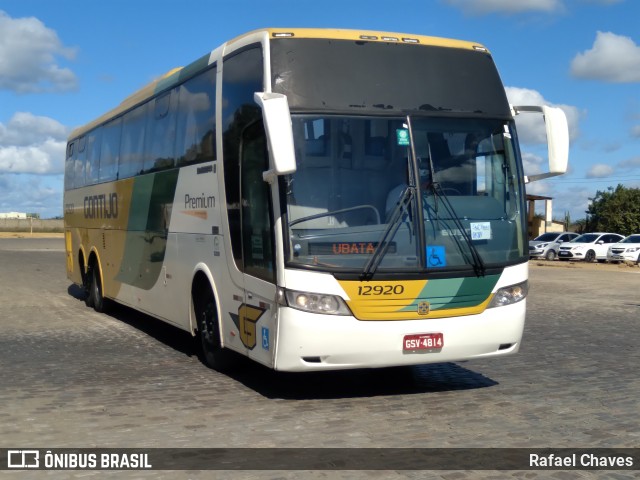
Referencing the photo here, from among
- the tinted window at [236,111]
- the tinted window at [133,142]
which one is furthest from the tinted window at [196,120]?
the tinted window at [133,142]

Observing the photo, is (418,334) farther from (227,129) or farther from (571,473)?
(227,129)

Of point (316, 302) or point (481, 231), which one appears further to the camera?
point (481, 231)

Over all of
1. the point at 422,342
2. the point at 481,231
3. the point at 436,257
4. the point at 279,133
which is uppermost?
the point at 279,133

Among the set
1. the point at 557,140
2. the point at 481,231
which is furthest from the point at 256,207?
the point at 557,140

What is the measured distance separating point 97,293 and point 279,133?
10.3 m

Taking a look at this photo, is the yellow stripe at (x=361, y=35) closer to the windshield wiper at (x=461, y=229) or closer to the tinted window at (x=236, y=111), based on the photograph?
the tinted window at (x=236, y=111)

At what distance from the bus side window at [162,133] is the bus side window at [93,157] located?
379 centimetres

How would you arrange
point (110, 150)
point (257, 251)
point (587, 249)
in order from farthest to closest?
point (587, 249)
point (110, 150)
point (257, 251)

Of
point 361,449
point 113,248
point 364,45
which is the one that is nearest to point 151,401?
point 361,449

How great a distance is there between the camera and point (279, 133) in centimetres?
700

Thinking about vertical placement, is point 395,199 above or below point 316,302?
above

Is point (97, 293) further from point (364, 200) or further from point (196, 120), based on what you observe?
point (364, 200)

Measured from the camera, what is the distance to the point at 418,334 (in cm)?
775

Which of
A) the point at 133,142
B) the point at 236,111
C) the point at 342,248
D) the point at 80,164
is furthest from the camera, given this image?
the point at 80,164
